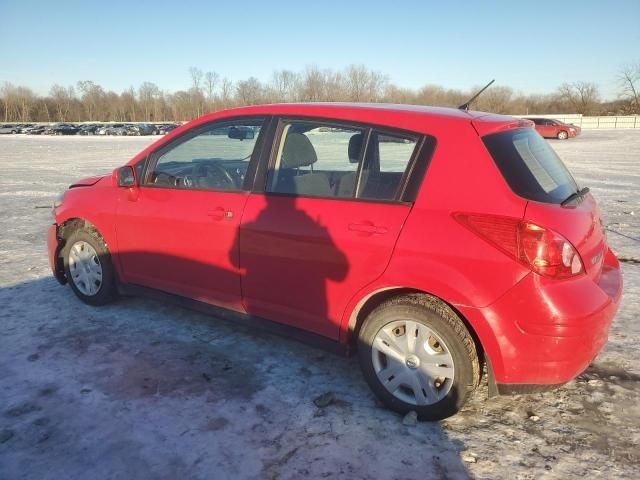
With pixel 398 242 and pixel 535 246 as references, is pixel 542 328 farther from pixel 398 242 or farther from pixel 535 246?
pixel 398 242

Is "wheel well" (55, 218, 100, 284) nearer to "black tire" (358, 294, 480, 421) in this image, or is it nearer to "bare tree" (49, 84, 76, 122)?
"black tire" (358, 294, 480, 421)

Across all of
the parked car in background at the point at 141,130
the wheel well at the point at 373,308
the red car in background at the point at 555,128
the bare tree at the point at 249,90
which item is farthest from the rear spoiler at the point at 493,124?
the bare tree at the point at 249,90

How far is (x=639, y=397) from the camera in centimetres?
315

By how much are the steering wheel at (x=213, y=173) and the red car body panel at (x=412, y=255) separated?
14cm

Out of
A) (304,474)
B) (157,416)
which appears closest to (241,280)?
(157,416)

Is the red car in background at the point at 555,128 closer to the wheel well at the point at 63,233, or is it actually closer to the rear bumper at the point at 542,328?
the wheel well at the point at 63,233

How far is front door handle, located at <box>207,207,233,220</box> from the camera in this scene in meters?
3.51

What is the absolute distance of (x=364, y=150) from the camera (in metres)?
3.14

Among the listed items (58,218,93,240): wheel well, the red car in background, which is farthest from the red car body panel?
the red car in background

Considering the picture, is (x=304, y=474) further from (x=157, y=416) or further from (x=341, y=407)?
(x=157, y=416)

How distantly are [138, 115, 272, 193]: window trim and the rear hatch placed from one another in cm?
152

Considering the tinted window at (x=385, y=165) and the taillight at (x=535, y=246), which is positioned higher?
the tinted window at (x=385, y=165)

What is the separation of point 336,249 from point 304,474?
1.23 m

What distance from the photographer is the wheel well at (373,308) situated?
2801mm
